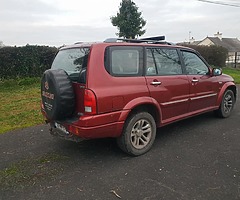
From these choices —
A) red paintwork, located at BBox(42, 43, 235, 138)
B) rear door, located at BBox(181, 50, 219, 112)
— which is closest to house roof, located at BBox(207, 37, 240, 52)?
rear door, located at BBox(181, 50, 219, 112)

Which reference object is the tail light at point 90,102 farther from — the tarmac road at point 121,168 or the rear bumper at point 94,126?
the tarmac road at point 121,168

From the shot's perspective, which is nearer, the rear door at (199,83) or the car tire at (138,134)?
the car tire at (138,134)

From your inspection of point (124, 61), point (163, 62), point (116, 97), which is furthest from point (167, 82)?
point (116, 97)

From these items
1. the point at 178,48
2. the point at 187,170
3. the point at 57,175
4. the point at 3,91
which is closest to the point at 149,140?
the point at 187,170

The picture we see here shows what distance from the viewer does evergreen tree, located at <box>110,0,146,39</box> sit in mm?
18594

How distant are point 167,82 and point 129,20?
16.0 m

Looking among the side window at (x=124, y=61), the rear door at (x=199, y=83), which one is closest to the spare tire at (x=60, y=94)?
the side window at (x=124, y=61)

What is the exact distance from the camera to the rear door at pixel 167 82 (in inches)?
144

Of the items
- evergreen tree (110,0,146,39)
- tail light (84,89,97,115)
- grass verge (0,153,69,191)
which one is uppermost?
evergreen tree (110,0,146,39)

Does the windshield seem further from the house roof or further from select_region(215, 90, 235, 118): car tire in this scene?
the house roof

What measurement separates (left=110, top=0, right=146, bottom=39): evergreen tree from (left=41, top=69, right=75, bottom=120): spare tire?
16281 millimetres

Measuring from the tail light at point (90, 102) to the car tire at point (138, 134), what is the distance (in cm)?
64

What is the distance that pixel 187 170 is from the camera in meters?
3.05

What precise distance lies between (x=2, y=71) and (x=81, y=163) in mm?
8009
